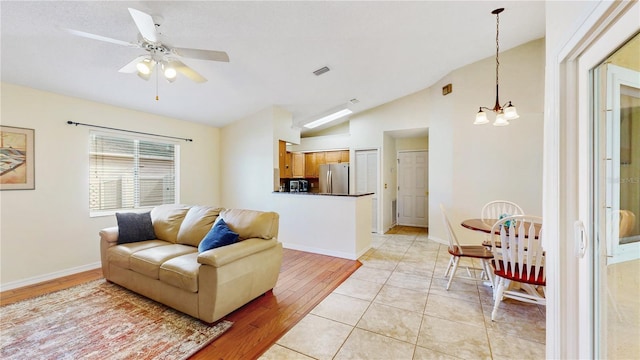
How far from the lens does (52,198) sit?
295cm

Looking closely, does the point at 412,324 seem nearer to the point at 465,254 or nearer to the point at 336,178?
the point at 465,254

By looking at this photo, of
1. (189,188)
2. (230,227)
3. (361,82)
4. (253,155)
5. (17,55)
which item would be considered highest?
(361,82)

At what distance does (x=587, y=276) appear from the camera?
105cm

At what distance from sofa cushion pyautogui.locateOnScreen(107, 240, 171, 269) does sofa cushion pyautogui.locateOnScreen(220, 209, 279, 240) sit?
0.97 metres

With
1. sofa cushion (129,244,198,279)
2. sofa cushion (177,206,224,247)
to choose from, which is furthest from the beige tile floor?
sofa cushion (177,206,224,247)

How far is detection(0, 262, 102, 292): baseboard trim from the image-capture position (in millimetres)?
2658

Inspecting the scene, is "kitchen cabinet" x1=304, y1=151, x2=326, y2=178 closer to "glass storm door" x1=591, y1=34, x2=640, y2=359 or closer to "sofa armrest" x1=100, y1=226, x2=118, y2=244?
"sofa armrest" x1=100, y1=226, x2=118, y2=244

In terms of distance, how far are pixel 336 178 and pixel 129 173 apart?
3.90m

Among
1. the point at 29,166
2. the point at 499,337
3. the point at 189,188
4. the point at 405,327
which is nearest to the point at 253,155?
the point at 189,188

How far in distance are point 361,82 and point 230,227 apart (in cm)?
302

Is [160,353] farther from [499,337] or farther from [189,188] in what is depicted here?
[189,188]

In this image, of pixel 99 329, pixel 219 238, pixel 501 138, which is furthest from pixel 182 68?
pixel 501 138

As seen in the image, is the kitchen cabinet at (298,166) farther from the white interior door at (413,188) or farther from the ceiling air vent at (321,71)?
the ceiling air vent at (321,71)

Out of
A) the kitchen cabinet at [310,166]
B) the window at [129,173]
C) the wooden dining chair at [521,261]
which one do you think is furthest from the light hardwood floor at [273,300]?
the kitchen cabinet at [310,166]
